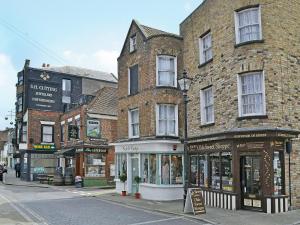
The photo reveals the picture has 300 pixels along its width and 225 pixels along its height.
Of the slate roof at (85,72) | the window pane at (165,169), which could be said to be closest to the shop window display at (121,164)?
the window pane at (165,169)

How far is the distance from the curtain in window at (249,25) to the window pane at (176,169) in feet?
26.2

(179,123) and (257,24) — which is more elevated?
(257,24)

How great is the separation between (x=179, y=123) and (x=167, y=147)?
1.71m

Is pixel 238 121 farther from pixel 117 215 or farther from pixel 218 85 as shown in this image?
pixel 117 215

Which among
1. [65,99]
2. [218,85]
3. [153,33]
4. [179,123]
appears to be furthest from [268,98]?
[65,99]

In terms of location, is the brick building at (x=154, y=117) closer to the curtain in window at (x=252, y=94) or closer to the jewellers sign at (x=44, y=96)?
the curtain in window at (x=252, y=94)

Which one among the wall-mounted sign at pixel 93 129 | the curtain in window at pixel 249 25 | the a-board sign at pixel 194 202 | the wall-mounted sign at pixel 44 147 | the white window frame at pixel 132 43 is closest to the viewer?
the a-board sign at pixel 194 202

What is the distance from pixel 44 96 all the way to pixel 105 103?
1016 cm

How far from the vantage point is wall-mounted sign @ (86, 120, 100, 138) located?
31156 millimetres

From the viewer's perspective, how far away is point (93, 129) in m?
31.4

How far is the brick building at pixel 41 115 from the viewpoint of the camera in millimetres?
38875

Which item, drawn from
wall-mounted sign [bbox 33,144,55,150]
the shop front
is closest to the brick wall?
the shop front

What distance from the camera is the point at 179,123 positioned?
2247 cm

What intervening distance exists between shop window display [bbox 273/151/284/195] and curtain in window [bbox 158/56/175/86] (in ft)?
27.6
